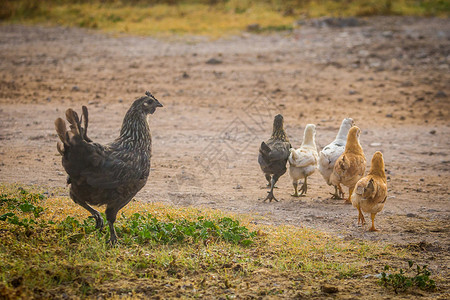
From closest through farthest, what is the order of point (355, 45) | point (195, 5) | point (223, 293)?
point (223, 293), point (355, 45), point (195, 5)

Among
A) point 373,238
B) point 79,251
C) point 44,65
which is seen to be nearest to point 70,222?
point 79,251

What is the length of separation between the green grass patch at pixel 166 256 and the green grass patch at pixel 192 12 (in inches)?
517

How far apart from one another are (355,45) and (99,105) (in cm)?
924

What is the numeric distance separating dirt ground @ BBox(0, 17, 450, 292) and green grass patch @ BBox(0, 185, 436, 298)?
0.84 m

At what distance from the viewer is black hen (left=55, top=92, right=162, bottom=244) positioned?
5445 mm

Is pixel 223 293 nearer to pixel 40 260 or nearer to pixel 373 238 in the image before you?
pixel 40 260

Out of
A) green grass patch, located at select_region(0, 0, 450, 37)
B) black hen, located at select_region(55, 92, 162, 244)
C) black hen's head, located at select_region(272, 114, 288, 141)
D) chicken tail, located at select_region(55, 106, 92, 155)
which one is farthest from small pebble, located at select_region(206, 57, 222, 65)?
chicken tail, located at select_region(55, 106, 92, 155)

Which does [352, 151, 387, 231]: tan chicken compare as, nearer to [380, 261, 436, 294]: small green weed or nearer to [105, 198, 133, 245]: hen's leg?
[380, 261, 436, 294]: small green weed

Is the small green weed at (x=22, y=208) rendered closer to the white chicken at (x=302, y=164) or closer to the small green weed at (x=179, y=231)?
the small green weed at (x=179, y=231)

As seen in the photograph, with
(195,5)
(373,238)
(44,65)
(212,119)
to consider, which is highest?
(195,5)

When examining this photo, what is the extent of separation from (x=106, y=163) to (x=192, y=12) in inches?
680

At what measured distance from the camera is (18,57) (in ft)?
54.4

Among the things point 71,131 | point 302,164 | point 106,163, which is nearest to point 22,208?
point 106,163

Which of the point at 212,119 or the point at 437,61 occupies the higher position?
the point at 437,61
